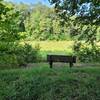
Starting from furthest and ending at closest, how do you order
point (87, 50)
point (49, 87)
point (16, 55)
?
point (16, 55), point (49, 87), point (87, 50)

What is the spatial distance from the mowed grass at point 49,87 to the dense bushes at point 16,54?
26.2 inches

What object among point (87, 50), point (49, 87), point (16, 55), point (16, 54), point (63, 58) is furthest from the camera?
point (63, 58)

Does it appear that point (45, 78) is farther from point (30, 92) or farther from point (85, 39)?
point (85, 39)

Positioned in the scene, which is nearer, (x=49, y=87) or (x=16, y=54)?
(x=49, y=87)

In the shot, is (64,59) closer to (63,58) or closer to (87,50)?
(63,58)

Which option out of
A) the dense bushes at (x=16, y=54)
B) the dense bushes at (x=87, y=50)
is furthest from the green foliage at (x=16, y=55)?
the dense bushes at (x=87, y=50)

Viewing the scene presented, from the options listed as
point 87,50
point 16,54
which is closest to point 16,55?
point 16,54

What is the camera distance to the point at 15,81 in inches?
411

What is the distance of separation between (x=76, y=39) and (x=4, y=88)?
2.29 metres

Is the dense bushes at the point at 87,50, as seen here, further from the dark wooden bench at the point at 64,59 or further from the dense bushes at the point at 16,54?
the dark wooden bench at the point at 64,59

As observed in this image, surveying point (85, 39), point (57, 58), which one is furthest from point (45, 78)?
point (57, 58)

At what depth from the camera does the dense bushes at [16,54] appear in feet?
35.9

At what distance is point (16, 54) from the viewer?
50.2 ft

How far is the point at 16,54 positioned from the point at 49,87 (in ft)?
18.8
